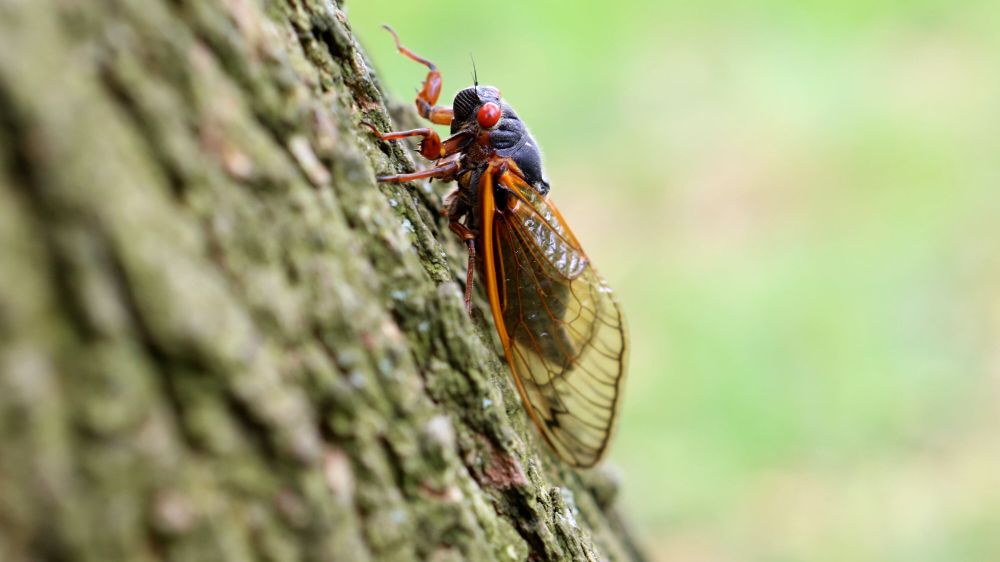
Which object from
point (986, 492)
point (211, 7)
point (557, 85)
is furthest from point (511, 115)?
point (557, 85)

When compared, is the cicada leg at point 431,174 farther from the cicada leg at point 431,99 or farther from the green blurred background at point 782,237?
the green blurred background at point 782,237

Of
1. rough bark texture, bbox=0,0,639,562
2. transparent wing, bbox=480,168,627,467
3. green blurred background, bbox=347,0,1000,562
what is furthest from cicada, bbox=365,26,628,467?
green blurred background, bbox=347,0,1000,562

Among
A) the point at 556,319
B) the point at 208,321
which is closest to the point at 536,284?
the point at 556,319

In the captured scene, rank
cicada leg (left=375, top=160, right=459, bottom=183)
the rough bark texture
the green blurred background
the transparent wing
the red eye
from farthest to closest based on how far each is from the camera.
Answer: the green blurred background
the red eye
the transparent wing
cicada leg (left=375, top=160, right=459, bottom=183)
the rough bark texture

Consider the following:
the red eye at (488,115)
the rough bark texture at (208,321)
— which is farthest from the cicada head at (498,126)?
the rough bark texture at (208,321)

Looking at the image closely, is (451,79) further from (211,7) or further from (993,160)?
(211,7)

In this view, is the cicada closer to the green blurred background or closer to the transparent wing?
the transparent wing

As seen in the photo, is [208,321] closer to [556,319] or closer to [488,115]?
[556,319]
